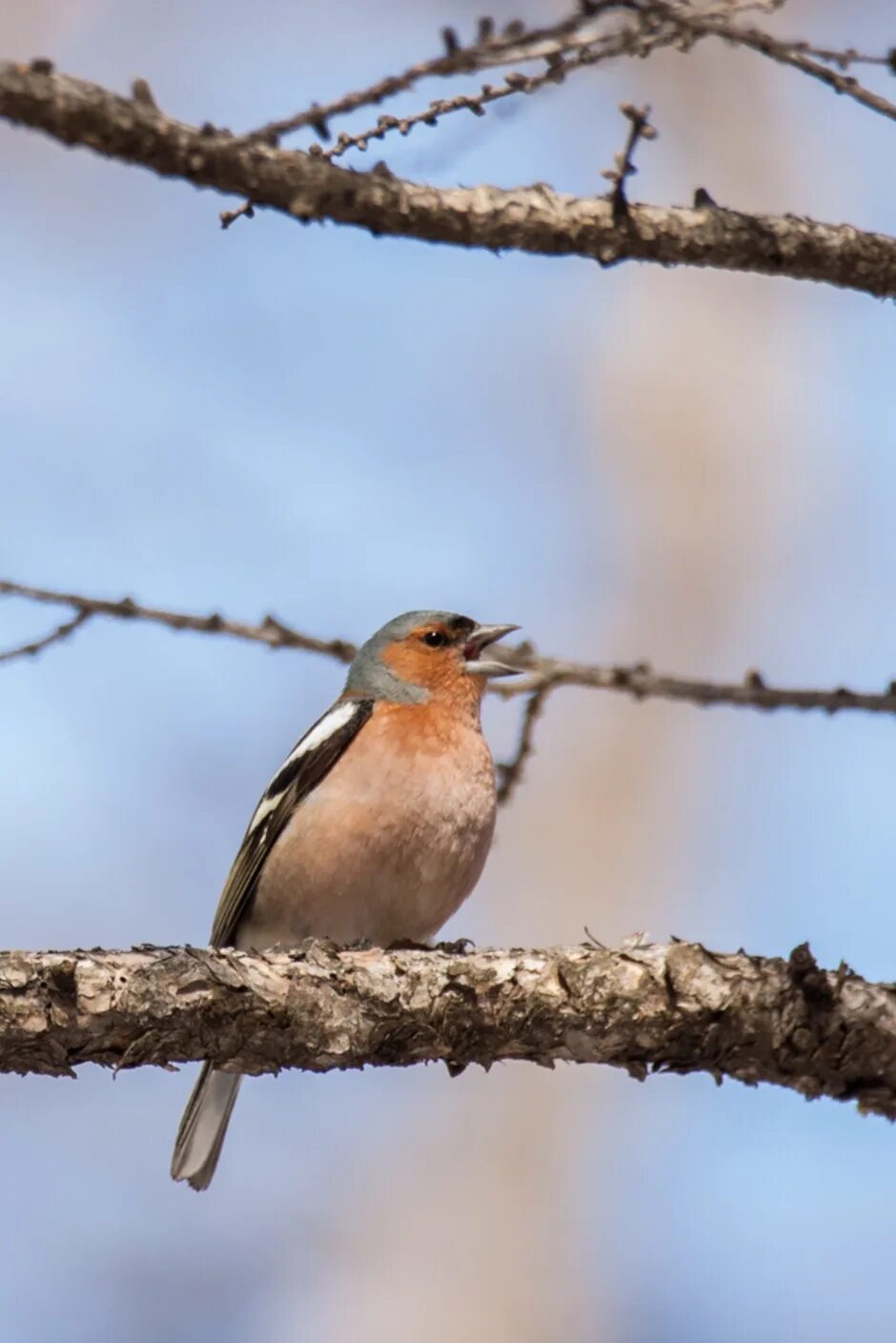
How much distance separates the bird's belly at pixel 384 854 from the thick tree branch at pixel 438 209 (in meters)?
2.90

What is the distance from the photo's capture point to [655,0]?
3.15 meters

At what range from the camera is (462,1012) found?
438cm

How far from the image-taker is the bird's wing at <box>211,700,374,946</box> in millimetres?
6738

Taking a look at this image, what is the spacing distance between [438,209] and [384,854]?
10.6 ft

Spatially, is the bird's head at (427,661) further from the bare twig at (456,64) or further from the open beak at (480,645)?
the bare twig at (456,64)

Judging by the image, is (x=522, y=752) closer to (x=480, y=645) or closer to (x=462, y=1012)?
(x=462, y=1012)

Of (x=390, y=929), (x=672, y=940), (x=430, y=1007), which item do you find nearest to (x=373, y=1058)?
(x=430, y=1007)

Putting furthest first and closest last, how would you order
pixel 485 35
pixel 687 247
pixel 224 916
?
pixel 224 916
pixel 687 247
pixel 485 35

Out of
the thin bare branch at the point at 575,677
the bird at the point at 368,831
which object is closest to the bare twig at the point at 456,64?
the thin bare branch at the point at 575,677

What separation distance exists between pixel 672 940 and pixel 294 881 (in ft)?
7.67

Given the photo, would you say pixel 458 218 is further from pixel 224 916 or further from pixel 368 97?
pixel 224 916

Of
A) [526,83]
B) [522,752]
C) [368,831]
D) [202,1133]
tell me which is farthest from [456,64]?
[202,1133]

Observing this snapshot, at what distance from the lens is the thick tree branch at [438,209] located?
277 centimetres

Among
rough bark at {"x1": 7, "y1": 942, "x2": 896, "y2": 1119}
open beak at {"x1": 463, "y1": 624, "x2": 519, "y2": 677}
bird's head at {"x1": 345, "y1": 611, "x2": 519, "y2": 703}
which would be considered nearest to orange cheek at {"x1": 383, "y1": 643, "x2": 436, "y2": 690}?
bird's head at {"x1": 345, "y1": 611, "x2": 519, "y2": 703}
